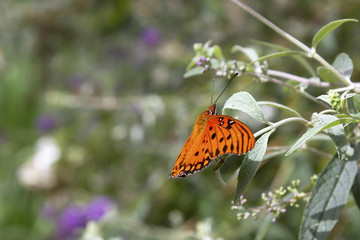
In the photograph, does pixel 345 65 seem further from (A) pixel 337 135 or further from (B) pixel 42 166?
(B) pixel 42 166

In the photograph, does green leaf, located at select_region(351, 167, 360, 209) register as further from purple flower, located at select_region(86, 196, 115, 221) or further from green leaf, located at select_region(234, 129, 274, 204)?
purple flower, located at select_region(86, 196, 115, 221)

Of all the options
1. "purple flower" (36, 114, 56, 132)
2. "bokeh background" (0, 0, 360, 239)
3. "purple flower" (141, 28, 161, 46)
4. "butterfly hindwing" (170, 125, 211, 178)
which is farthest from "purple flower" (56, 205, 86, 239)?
"butterfly hindwing" (170, 125, 211, 178)

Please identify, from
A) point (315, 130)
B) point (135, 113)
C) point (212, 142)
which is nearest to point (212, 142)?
point (212, 142)

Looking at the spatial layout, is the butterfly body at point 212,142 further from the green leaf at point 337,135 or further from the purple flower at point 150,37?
the purple flower at point 150,37

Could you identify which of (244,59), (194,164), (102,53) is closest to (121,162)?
(102,53)

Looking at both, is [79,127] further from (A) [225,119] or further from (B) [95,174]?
(A) [225,119]

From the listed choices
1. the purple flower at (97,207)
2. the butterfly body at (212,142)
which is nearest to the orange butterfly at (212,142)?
the butterfly body at (212,142)
